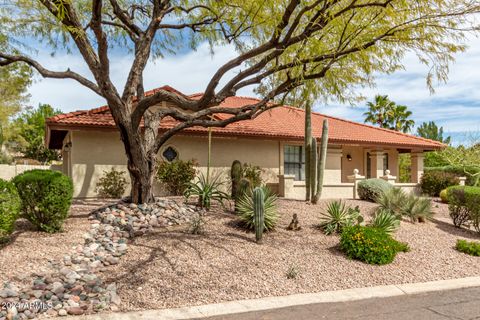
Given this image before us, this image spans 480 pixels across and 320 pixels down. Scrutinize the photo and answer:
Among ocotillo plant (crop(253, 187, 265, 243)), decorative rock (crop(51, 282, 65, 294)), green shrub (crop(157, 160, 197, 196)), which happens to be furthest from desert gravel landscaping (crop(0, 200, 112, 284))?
green shrub (crop(157, 160, 197, 196))

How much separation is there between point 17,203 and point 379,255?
25.0 ft

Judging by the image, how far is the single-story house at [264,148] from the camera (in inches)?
618

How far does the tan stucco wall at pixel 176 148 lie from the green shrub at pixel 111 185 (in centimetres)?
22

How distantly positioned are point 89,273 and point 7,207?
2084 millimetres

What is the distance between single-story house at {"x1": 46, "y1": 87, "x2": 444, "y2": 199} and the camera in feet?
51.5

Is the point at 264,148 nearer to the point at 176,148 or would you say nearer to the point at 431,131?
the point at 176,148

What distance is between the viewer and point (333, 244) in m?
9.45

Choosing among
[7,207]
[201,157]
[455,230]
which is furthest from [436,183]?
[7,207]

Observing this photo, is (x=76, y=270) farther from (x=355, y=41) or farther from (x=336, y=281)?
(x=355, y=41)

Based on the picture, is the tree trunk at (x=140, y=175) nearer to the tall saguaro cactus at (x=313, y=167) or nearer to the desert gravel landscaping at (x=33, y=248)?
the desert gravel landscaping at (x=33, y=248)

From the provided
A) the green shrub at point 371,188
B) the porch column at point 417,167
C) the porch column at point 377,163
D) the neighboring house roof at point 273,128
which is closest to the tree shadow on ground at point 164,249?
the neighboring house roof at point 273,128

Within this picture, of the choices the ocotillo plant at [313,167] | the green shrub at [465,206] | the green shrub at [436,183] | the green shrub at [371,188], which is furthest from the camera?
the green shrub at [436,183]

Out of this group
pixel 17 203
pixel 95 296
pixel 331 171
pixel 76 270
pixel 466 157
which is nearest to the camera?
pixel 95 296

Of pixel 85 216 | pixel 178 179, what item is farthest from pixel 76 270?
pixel 178 179
